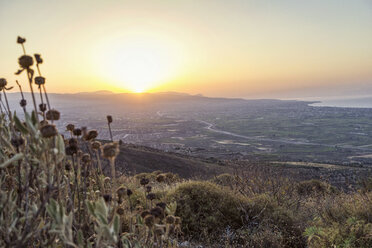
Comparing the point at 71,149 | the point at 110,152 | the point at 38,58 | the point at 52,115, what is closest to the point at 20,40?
the point at 38,58

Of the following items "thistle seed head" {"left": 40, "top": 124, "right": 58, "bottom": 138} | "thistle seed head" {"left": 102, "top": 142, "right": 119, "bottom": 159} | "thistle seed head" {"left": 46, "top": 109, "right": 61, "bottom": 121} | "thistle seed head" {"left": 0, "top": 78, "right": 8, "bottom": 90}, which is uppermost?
"thistle seed head" {"left": 0, "top": 78, "right": 8, "bottom": 90}

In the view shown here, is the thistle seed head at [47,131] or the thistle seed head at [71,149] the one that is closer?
the thistle seed head at [47,131]

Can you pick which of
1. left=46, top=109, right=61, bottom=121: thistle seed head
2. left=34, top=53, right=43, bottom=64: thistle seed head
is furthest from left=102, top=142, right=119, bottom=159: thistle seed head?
left=34, top=53, right=43, bottom=64: thistle seed head

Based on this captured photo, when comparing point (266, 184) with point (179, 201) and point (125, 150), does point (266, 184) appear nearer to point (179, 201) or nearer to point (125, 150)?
point (179, 201)

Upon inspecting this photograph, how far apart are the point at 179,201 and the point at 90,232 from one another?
11.2 feet

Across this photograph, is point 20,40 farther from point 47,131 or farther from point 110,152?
point 110,152

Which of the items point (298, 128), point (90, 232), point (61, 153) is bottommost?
point (298, 128)

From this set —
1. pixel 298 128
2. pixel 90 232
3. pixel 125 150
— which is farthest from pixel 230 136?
pixel 90 232

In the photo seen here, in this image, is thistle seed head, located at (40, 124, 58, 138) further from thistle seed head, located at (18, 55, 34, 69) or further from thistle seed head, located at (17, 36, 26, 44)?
thistle seed head, located at (17, 36, 26, 44)

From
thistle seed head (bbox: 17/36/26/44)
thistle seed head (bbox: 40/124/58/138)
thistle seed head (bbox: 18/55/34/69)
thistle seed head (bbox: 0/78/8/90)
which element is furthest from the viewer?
thistle seed head (bbox: 0/78/8/90)

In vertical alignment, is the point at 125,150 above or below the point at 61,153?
below

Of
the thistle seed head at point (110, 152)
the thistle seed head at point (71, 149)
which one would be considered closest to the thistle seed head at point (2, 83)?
the thistle seed head at point (71, 149)

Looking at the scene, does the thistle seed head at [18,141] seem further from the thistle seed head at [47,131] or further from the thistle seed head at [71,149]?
the thistle seed head at [47,131]

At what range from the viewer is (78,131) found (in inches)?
66.4
